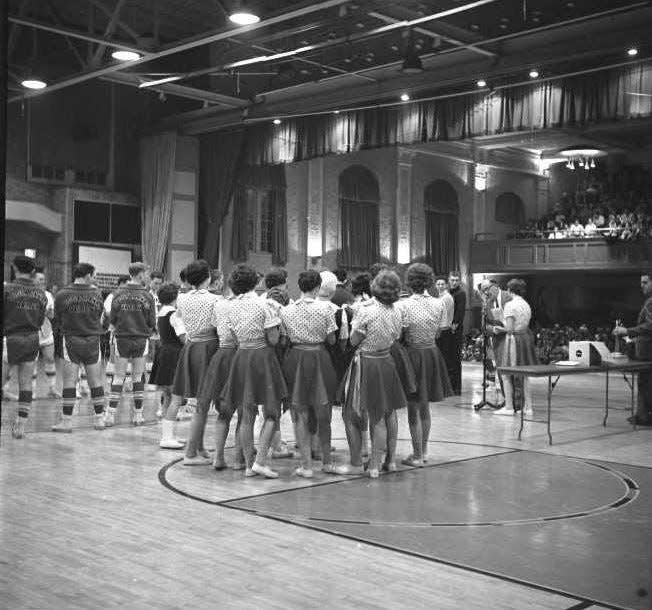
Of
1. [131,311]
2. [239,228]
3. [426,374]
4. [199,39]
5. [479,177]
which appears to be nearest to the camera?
[426,374]

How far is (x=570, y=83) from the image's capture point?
1064 centimetres

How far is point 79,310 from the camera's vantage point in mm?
7156

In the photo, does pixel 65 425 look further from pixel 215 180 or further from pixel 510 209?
pixel 510 209

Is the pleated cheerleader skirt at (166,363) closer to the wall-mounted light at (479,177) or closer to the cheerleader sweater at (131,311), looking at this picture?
the cheerleader sweater at (131,311)

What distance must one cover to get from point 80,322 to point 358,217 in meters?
13.0

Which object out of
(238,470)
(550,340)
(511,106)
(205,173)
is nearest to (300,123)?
(205,173)

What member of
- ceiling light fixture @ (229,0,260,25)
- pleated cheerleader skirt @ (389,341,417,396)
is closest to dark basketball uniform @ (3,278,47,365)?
pleated cheerleader skirt @ (389,341,417,396)

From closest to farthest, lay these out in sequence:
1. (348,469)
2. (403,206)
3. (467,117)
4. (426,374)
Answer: (348,469), (426,374), (467,117), (403,206)

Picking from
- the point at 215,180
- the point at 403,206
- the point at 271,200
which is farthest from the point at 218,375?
the point at 403,206

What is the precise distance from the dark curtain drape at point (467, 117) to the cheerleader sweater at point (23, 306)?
6.92 metres

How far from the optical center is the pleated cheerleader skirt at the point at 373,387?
539 cm

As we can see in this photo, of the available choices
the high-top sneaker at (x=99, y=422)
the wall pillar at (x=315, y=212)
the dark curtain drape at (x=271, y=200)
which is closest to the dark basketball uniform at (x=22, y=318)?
the high-top sneaker at (x=99, y=422)

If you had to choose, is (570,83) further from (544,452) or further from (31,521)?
(31,521)

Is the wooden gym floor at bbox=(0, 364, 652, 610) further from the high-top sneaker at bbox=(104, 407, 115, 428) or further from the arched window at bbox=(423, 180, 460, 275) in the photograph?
the arched window at bbox=(423, 180, 460, 275)
